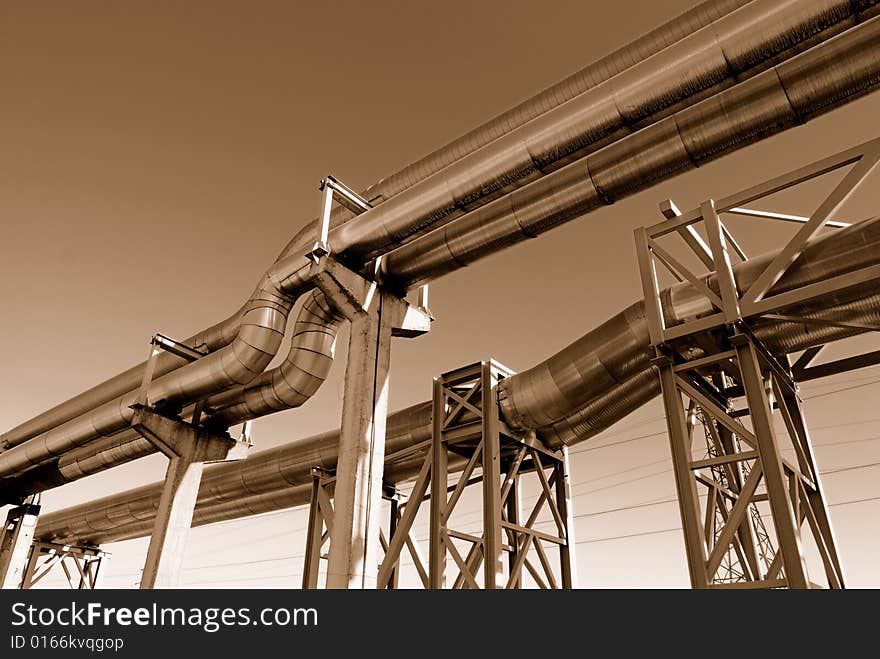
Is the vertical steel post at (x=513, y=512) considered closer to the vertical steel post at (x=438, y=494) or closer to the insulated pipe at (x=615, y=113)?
the vertical steel post at (x=438, y=494)

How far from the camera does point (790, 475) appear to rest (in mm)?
6348

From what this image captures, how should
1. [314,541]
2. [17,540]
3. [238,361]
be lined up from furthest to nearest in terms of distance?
[17,540] → [314,541] → [238,361]

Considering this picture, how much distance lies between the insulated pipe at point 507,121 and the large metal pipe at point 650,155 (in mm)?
658

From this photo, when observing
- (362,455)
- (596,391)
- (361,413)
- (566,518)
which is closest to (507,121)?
(596,391)

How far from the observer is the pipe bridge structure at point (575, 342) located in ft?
19.9

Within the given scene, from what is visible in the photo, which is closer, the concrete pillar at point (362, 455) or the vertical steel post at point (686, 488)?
the vertical steel post at point (686, 488)

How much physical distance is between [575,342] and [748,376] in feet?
11.4

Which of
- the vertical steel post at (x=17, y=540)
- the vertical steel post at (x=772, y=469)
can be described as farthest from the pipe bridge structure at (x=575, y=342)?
the vertical steel post at (x=17, y=540)

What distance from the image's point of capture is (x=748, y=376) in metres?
5.78

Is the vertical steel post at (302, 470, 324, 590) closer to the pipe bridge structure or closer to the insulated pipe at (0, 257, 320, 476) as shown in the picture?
the pipe bridge structure

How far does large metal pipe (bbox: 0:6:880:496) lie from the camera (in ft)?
21.2

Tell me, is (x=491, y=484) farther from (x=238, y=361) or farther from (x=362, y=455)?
(x=238, y=361)
